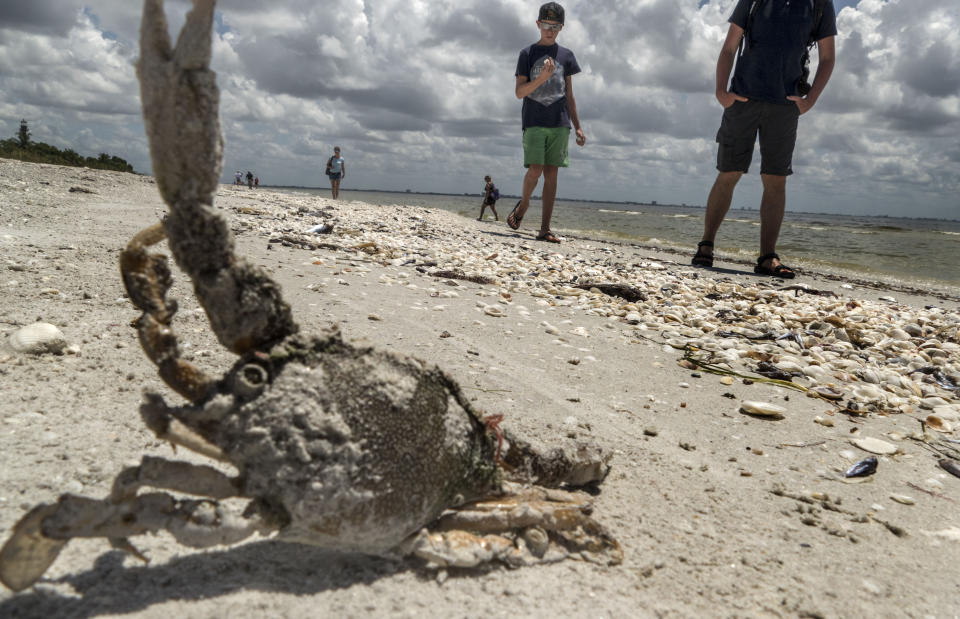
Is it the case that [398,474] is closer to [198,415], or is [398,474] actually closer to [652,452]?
[198,415]

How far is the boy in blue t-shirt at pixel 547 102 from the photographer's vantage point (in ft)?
28.6

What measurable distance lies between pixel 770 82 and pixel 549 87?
346 centimetres

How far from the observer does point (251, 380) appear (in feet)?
4.46

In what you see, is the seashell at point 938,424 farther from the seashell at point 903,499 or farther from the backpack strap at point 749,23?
the backpack strap at point 749,23

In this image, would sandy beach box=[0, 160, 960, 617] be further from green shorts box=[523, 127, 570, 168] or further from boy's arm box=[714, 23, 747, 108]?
green shorts box=[523, 127, 570, 168]

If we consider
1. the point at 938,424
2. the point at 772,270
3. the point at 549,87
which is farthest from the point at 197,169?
the point at 549,87

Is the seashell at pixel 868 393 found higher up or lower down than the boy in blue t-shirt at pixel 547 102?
lower down

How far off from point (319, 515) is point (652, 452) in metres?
1.61

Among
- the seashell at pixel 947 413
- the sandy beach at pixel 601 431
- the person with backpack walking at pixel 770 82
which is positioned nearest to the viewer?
the sandy beach at pixel 601 431

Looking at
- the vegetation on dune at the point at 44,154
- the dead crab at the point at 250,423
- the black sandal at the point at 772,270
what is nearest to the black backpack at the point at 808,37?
the black sandal at the point at 772,270

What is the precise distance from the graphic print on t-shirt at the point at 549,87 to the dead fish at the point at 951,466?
25.4ft

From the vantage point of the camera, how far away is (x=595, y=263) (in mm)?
7699

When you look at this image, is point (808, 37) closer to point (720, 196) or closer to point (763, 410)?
point (720, 196)

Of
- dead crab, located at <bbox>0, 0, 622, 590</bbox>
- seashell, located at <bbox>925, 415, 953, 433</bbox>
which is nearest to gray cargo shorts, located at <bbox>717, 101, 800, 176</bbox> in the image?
seashell, located at <bbox>925, 415, 953, 433</bbox>
